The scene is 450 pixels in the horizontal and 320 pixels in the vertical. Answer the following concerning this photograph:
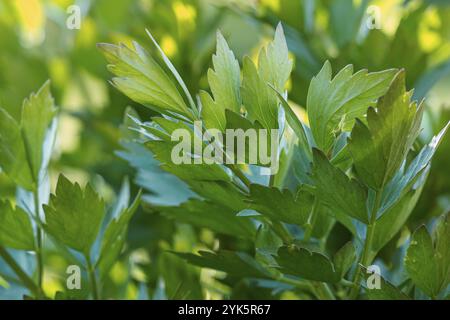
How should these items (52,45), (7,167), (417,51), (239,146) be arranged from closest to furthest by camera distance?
1. (239,146)
2. (7,167)
3. (417,51)
4. (52,45)

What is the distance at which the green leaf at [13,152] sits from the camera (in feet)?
1.68

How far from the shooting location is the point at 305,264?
1.41 feet

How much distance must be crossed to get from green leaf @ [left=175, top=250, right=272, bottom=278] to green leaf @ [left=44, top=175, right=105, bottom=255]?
0.20 feet

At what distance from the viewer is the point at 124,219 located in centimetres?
49

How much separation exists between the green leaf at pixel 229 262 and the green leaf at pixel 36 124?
127 millimetres

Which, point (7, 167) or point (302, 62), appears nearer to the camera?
point (7, 167)

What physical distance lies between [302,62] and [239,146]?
27 centimetres

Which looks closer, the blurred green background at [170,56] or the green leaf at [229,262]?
the green leaf at [229,262]

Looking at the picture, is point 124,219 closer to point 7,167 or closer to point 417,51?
point 7,167

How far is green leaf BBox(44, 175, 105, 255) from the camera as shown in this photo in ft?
1.54

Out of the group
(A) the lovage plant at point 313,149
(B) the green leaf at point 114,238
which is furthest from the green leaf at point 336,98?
(B) the green leaf at point 114,238

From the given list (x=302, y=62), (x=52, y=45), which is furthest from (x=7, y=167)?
(x=52, y=45)

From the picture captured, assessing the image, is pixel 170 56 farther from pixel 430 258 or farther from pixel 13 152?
pixel 430 258

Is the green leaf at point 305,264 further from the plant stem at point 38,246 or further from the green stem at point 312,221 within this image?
the plant stem at point 38,246
